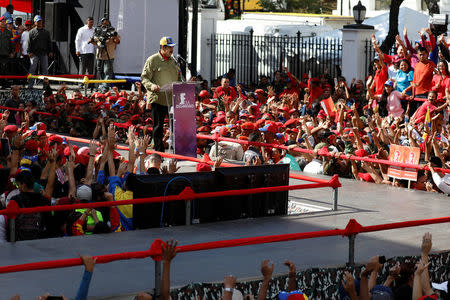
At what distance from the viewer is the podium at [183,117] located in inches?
556

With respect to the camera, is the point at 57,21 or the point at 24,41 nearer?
the point at 57,21

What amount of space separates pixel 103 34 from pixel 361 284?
18921 millimetres

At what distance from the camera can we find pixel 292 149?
14602mm


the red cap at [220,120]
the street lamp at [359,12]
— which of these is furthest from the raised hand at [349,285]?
the street lamp at [359,12]

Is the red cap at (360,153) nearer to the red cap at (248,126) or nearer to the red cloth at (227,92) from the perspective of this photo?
the red cap at (248,126)

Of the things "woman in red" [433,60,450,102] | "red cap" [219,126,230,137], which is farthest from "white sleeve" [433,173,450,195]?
"woman in red" [433,60,450,102]

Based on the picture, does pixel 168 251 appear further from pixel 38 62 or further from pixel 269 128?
pixel 38 62

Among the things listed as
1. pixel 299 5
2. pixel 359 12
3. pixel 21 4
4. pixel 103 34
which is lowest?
pixel 103 34

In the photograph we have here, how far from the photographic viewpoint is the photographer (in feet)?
84.2

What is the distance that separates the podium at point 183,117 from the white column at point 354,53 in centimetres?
1282

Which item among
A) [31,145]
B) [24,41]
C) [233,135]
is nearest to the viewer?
[31,145]

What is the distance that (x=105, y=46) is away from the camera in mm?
25812

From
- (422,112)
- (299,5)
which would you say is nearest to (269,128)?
(422,112)

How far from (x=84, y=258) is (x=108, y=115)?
40.7ft
